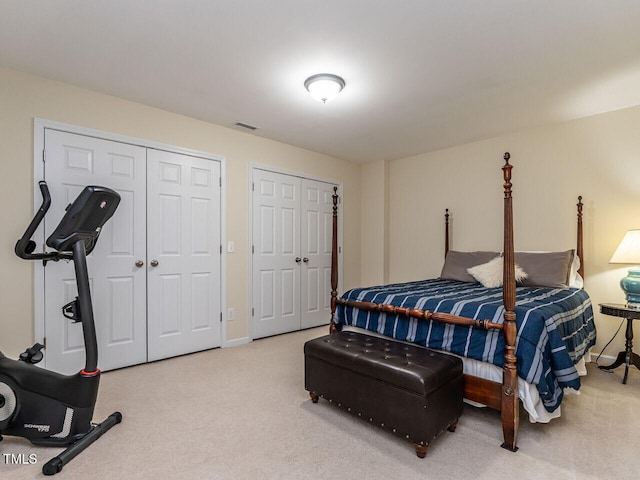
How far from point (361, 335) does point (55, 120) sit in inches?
111

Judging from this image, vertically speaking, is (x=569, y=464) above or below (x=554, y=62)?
below

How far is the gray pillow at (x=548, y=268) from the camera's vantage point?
3.15 metres

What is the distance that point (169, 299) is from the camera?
3330 millimetres

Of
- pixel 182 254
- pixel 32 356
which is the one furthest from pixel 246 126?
pixel 32 356

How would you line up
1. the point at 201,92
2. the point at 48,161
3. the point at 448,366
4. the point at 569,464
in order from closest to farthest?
the point at 569,464 < the point at 448,366 < the point at 48,161 < the point at 201,92

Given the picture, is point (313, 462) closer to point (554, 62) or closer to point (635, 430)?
point (635, 430)

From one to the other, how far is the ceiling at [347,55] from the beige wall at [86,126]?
128mm

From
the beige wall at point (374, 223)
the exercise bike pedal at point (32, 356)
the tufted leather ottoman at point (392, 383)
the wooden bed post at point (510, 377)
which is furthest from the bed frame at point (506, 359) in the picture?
the beige wall at point (374, 223)

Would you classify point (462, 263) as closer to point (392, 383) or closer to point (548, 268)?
point (548, 268)

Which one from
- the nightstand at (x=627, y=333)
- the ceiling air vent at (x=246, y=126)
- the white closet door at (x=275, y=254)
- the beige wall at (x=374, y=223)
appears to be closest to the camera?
the nightstand at (x=627, y=333)

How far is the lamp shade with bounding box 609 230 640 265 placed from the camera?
109 inches

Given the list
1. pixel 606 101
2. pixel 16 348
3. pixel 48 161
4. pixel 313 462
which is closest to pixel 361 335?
pixel 313 462

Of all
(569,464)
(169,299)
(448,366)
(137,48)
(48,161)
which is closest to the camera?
(569,464)

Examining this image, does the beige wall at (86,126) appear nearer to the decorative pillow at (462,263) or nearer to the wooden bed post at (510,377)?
the decorative pillow at (462,263)
